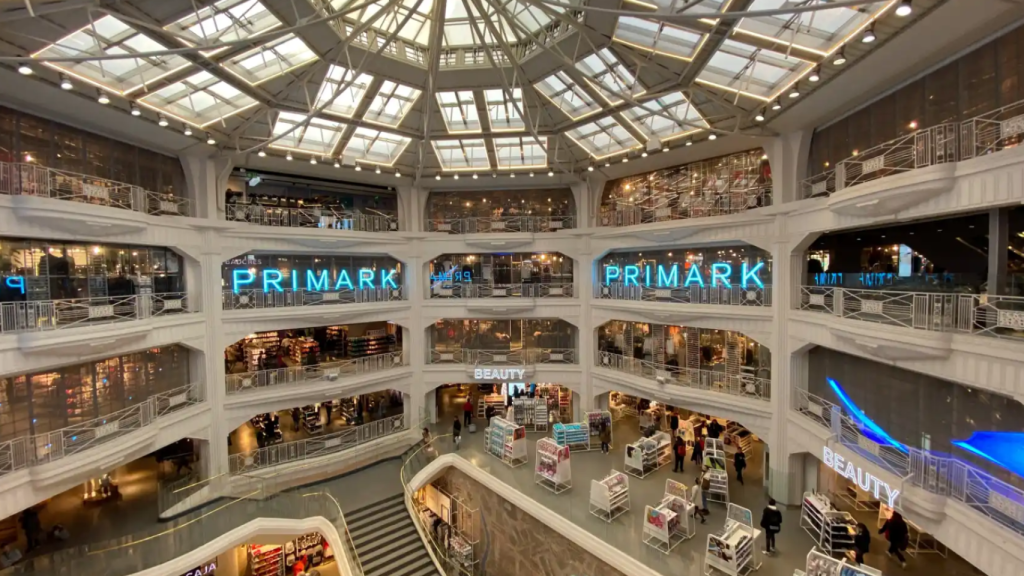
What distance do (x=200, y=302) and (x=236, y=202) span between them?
183 inches

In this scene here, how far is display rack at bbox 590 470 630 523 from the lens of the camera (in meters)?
14.5

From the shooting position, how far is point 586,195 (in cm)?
2373

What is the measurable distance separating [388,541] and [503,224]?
14923 mm

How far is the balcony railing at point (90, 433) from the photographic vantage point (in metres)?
12.1

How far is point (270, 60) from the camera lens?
48.2ft

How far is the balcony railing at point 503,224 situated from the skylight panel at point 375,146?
4247mm

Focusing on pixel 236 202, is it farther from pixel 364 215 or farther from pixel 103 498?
pixel 103 498

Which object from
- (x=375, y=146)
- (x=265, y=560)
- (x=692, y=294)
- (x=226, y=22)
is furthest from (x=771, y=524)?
(x=375, y=146)

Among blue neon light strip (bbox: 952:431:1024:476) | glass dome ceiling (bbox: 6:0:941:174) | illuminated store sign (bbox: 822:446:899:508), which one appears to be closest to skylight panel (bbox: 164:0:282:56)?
glass dome ceiling (bbox: 6:0:941:174)

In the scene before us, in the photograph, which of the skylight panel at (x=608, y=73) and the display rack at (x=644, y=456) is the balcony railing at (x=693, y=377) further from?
the skylight panel at (x=608, y=73)

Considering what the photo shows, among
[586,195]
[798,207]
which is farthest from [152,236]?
[798,207]

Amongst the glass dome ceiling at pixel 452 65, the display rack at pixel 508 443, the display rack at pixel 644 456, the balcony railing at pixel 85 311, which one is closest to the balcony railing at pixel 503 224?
the glass dome ceiling at pixel 452 65

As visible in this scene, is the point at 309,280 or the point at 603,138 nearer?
the point at 603,138

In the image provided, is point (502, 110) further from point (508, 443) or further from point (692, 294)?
point (508, 443)
